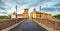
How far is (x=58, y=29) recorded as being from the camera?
10.9 metres

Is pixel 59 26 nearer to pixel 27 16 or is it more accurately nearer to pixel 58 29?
pixel 58 29

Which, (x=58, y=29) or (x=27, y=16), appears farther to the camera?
(x=27, y=16)

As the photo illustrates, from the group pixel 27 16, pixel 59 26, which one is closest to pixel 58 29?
pixel 59 26

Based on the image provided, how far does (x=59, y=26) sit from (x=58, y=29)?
36 centimetres

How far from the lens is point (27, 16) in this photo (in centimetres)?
6981

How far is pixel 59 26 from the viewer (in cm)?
1060

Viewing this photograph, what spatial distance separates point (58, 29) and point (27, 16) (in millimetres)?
59036

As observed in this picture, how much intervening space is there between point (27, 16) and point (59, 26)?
195ft

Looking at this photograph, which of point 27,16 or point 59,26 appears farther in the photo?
point 27,16
